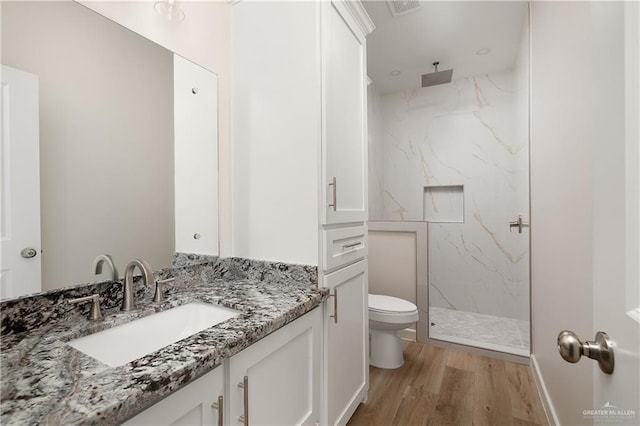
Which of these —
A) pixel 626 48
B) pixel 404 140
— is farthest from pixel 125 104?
pixel 404 140

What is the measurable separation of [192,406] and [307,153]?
0.95 meters

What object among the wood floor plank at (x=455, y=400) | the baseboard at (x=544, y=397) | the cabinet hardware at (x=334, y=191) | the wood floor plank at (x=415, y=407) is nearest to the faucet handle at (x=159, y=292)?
the cabinet hardware at (x=334, y=191)

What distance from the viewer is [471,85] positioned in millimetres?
3125

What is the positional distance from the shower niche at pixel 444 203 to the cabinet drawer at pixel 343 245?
1997mm

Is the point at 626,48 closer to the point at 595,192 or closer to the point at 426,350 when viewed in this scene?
the point at 595,192

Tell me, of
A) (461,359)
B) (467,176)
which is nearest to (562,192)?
(461,359)

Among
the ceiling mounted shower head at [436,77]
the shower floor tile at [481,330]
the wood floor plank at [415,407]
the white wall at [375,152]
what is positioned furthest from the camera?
the white wall at [375,152]

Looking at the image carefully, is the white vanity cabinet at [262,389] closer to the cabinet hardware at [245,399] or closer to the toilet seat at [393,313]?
the cabinet hardware at [245,399]

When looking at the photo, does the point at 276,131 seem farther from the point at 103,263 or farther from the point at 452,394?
the point at 452,394

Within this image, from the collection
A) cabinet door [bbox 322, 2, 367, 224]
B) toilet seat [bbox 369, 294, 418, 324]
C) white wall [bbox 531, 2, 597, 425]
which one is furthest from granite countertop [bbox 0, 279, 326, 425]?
toilet seat [bbox 369, 294, 418, 324]

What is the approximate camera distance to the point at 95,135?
0.96 m

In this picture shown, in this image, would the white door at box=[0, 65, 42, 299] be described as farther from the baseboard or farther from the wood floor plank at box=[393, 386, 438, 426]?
the baseboard

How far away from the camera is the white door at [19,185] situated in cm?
77

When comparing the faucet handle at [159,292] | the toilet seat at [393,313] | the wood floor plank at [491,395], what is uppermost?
the faucet handle at [159,292]
